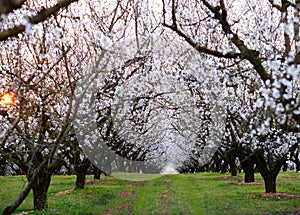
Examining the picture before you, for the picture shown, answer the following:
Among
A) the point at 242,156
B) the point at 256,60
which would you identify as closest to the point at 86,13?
the point at 256,60

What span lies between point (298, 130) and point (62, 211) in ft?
29.8

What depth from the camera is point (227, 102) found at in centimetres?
2002

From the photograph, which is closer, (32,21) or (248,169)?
(32,21)

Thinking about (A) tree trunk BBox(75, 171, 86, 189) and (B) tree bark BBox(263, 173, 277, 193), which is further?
(A) tree trunk BBox(75, 171, 86, 189)

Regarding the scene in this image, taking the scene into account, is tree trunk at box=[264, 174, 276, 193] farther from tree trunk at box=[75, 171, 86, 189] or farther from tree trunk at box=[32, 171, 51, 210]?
tree trunk at box=[32, 171, 51, 210]

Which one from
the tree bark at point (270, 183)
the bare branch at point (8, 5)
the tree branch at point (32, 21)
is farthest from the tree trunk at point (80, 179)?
the bare branch at point (8, 5)

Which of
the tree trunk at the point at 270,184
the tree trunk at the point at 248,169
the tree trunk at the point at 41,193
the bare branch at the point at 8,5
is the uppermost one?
the bare branch at the point at 8,5

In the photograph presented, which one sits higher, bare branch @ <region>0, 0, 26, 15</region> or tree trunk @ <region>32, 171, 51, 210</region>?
bare branch @ <region>0, 0, 26, 15</region>

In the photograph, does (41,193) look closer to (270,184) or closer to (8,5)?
(8,5)

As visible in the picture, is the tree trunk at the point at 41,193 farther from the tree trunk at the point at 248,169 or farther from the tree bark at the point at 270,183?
the tree trunk at the point at 248,169

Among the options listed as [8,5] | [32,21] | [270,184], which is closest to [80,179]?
[270,184]

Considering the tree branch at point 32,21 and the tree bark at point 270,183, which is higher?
the tree branch at point 32,21

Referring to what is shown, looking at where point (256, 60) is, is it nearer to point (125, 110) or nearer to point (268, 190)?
point (268, 190)

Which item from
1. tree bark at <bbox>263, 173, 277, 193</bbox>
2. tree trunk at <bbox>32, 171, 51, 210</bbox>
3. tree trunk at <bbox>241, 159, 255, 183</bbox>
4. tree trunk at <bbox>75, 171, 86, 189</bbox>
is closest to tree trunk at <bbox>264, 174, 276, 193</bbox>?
tree bark at <bbox>263, 173, 277, 193</bbox>
